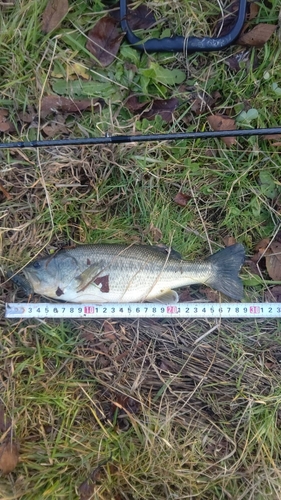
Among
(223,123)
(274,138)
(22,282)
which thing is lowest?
(22,282)

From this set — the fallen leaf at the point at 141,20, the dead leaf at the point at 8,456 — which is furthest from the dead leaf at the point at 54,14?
the dead leaf at the point at 8,456

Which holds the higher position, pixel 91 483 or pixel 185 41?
pixel 185 41

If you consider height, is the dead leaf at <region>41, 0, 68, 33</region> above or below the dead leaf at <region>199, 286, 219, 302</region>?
above

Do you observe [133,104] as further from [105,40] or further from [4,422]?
[4,422]

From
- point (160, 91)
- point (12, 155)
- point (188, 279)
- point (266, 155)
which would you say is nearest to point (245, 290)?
point (188, 279)

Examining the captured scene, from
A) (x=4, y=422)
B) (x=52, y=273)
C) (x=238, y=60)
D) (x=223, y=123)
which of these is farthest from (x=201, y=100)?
(x=4, y=422)

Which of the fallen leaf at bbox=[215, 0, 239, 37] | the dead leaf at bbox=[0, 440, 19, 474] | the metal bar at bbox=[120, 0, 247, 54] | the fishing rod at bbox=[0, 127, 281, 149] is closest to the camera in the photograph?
the fishing rod at bbox=[0, 127, 281, 149]

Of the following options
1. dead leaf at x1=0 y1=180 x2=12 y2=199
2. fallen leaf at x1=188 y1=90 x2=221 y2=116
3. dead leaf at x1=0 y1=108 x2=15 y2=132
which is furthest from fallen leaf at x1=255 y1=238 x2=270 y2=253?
dead leaf at x1=0 y1=108 x2=15 y2=132

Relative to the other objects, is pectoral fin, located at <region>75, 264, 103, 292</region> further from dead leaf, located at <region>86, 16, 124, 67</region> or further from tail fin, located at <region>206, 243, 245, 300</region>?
dead leaf, located at <region>86, 16, 124, 67</region>
